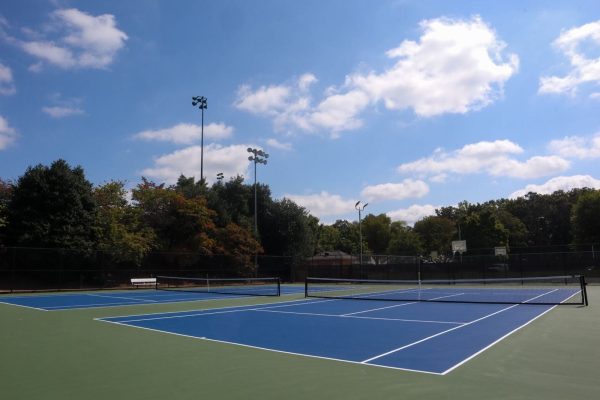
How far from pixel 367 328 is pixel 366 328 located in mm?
25

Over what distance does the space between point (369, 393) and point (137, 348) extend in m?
5.10

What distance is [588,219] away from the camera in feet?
178

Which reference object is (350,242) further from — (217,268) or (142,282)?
(142,282)

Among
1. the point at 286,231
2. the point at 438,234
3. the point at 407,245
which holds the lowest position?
the point at 407,245

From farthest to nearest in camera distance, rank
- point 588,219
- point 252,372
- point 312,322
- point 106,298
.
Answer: point 588,219, point 106,298, point 312,322, point 252,372

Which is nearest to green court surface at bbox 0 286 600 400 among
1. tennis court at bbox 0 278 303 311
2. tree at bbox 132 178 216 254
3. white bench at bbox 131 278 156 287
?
tennis court at bbox 0 278 303 311

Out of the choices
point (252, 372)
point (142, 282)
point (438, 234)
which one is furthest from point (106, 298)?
point (438, 234)

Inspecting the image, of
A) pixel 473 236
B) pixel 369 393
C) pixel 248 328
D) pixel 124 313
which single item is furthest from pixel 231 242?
pixel 473 236

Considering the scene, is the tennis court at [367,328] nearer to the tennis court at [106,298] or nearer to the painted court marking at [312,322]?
the painted court marking at [312,322]

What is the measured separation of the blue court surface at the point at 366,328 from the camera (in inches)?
315

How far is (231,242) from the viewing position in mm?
41188

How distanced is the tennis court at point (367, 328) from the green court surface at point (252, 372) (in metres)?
0.53

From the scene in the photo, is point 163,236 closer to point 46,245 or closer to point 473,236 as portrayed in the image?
point 46,245

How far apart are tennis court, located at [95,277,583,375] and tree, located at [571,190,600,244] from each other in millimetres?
44655
